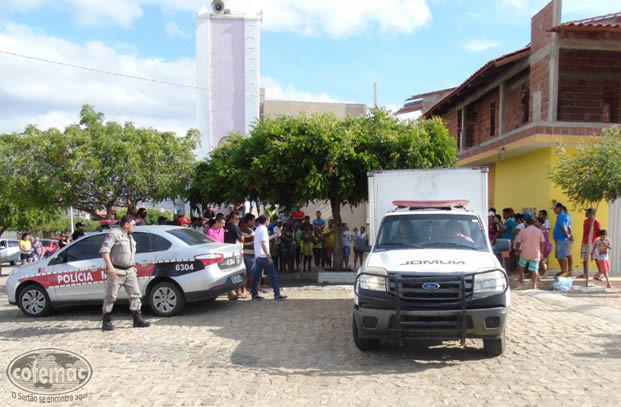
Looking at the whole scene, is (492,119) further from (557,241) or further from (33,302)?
(33,302)

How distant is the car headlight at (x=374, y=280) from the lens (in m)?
5.77

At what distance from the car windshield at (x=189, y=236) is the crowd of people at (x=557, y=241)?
235 inches

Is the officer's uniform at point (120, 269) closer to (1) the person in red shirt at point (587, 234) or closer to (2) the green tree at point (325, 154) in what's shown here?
(2) the green tree at point (325, 154)

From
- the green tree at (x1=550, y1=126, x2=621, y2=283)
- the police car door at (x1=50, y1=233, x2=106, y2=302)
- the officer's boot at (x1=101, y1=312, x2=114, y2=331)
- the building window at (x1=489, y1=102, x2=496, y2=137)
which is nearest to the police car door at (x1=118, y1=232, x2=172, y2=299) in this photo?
the police car door at (x1=50, y1=233, x2=106, y2=302)

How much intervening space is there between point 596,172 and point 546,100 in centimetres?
419

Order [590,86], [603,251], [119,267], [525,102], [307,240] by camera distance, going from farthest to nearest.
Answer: [525,102] → [307,240] → [590,86] → [603,251] → [119,267]

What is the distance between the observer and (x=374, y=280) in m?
5.83

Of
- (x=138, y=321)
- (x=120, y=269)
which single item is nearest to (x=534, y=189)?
(x=138, y=321)

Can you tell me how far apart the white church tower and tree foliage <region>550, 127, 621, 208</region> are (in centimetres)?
2301

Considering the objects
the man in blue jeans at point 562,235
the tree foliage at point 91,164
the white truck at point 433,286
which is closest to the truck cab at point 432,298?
the white truck at point 433,286

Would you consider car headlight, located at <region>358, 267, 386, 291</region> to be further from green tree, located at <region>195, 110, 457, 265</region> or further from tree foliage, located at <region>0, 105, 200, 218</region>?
tree foliage, located at <region>0, 105, 200, 218</region>

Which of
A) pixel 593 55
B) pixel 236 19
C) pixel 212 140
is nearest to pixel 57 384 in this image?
pixel 593 55

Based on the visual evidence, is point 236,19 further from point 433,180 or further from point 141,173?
point 433,180

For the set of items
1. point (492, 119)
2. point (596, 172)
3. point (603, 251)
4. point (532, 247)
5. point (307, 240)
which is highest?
point (492, 119)
